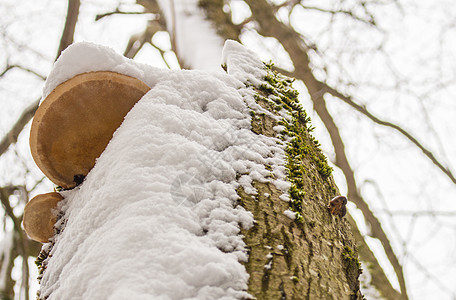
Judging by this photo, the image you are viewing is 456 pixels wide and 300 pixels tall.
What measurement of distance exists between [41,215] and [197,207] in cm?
57

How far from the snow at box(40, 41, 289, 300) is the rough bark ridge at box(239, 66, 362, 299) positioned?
4cm

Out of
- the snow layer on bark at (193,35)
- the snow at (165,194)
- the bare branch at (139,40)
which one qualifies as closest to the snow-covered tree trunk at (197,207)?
the snow at (165,194)

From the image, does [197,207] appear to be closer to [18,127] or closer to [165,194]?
[165,194]

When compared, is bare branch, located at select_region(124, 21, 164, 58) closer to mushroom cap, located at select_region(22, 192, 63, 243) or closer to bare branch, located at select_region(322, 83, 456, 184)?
bare branch, located at select_region(322, 83, 456, 184)

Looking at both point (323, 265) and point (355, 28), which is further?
point (355, 28)

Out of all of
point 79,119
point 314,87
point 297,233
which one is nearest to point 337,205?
point 297,233

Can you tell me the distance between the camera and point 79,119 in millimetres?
1011

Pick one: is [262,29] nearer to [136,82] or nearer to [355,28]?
[355,28]

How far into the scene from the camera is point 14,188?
10.1 feet

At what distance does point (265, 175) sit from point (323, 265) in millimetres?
277

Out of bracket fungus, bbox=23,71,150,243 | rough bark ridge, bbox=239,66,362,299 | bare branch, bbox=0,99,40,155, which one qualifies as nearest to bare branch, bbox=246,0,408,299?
rough bark ridge, bbox=239,66,362,299

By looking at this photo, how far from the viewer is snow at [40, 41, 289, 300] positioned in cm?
70

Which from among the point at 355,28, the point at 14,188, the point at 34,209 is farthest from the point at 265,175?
the point at 355,28

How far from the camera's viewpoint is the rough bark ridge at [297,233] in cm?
78
